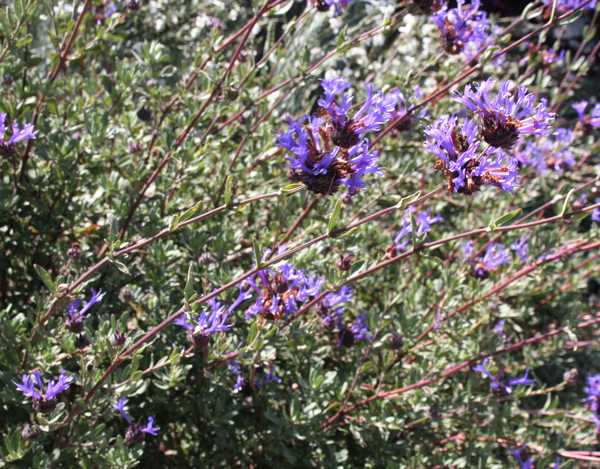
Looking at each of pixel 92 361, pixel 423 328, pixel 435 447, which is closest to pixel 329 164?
pixel 92 361

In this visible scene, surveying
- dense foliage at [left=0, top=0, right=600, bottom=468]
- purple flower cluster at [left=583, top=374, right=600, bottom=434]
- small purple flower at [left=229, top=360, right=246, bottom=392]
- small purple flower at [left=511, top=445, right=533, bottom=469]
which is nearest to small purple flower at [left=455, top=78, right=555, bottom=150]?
dense foliage at [left=0, top=0, right=600, bottom=468]

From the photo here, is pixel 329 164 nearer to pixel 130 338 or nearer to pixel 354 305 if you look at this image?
pixel 130 338

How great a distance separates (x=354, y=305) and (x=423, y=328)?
43 cm

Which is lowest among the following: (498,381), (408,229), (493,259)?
(498,381)

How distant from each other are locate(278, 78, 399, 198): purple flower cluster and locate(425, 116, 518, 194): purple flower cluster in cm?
14

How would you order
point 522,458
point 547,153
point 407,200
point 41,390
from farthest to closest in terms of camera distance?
point 547,153
point 522,458
point 41,390
point 407,200

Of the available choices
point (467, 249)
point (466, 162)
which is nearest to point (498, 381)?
point (467, 249)

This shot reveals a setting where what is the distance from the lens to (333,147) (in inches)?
61.9

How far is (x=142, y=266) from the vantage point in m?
2.43

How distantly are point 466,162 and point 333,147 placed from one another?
0.30m

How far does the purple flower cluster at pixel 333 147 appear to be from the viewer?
1.52 metres

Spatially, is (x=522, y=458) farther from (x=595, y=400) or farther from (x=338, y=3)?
(x=338, y=3)

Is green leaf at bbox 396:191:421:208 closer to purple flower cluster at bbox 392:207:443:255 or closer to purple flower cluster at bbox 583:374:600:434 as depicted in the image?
purple flower cluster at bbox 392:207:443:255

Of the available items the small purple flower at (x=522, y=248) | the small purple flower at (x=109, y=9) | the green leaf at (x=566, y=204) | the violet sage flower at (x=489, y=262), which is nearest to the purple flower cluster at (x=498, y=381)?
the violet sage flower at (x=489, y=262)
